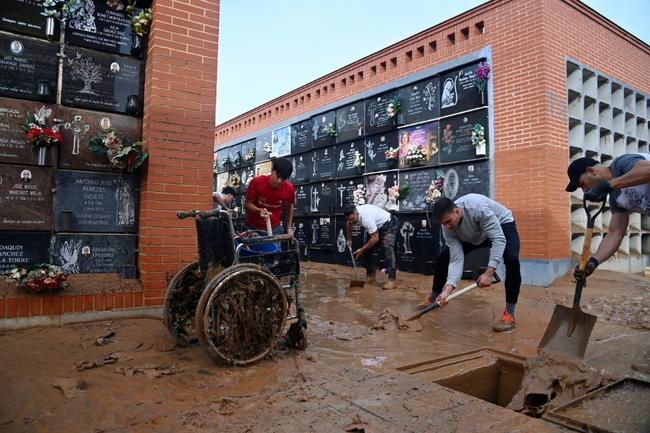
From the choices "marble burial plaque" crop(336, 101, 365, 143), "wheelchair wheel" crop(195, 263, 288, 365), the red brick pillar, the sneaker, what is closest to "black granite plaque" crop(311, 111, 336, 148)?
"marble burial plaque" crop(336, 101, 365, 143)

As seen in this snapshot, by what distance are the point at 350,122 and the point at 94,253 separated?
7161mm

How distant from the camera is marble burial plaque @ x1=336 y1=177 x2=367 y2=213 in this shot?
9.45 m

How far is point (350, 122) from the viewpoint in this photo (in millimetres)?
9961

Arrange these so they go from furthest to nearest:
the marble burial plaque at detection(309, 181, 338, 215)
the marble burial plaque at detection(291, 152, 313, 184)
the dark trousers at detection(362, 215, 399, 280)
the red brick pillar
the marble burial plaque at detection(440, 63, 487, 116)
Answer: the marble burial plaque at detection(291, 152, 313, 184), the marble burial plaque at detection(309, 181, 338, 215), the marble burial plaque at detection(440, 63, 487, 116), the dark trousers at detection(362, 215, 399, 280), the red brick pillar

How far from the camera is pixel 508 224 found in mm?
4359

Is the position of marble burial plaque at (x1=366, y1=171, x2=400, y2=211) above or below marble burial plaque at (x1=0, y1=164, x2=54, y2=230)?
above

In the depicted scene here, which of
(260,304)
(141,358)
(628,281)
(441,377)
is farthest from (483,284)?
(628,281)

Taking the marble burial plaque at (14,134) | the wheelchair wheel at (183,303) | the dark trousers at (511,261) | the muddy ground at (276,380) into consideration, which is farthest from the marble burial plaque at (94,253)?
the dark trousers at (511,261)

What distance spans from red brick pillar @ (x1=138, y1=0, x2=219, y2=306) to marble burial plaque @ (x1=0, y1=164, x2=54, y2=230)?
2.47ft

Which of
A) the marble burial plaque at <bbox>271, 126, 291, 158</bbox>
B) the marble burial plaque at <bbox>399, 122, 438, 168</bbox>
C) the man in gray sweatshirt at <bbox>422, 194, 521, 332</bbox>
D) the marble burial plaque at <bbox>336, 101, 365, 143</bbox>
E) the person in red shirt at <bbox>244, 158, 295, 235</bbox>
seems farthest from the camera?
the marble burial plaque at <bbox>271, 126, 291, 158</bbox>

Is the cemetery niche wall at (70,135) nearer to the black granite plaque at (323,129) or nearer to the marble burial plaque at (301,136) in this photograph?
the black granite plaque at (323,129)

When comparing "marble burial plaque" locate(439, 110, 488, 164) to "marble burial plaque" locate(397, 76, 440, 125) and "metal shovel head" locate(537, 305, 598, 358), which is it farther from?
"metal shovel head" locate(537, 305, 598, 358)

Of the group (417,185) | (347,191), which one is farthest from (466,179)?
(347,191)

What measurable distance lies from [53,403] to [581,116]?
316 inches
